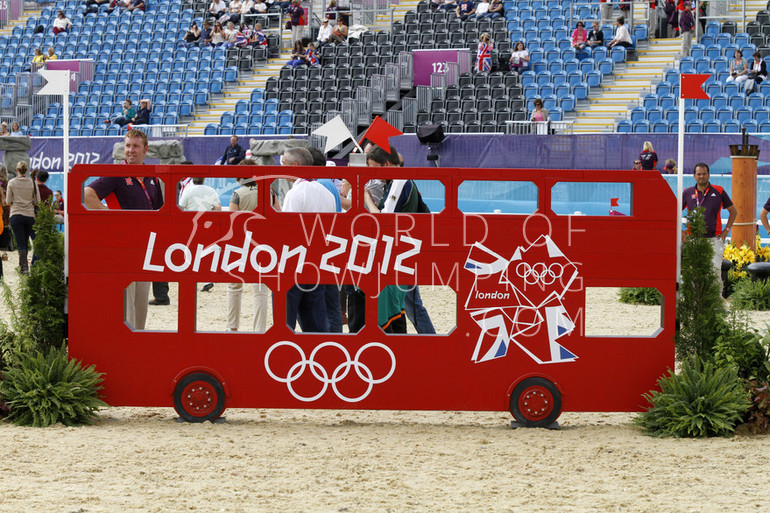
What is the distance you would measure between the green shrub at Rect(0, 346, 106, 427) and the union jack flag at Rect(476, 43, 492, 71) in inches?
710

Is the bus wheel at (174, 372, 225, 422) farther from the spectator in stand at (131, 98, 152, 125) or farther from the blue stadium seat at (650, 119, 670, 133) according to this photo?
the spectator in stand at (131, 98, 152, 125)

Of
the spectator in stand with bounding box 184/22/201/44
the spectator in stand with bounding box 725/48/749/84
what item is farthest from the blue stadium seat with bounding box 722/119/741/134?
the spectator in stand with bounding box 184/22/201/44

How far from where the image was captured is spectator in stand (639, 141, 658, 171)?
54.5 feet

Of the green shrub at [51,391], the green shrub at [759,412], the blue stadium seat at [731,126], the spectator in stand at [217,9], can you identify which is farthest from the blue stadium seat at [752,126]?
the spectator in stand at [217,9]

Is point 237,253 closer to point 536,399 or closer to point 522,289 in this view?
point 522,289

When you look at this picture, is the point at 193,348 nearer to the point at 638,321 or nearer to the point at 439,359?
the point at 439,359

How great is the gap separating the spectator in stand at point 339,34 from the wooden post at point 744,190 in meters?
15.0

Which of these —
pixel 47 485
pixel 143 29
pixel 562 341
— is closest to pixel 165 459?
pixel 47 485

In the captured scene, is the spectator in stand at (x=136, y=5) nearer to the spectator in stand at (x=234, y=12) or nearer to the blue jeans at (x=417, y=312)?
the spectator in stand at (x=234, y=12)

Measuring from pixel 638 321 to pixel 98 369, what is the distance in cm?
659

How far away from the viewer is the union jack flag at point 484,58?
23.3 meters

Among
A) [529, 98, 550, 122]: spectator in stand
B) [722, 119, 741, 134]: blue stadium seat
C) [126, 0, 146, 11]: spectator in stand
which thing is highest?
[126, 0, 146, 11]: spectator in stand

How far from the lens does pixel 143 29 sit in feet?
103

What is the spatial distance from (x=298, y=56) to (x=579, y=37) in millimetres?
7192
